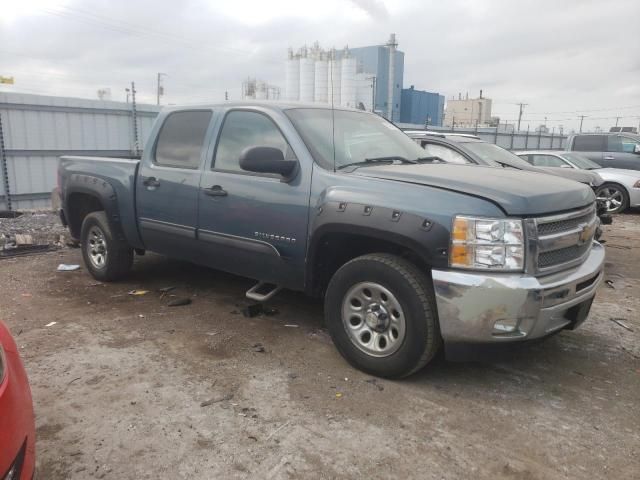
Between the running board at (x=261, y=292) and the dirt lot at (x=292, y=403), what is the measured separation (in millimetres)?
239

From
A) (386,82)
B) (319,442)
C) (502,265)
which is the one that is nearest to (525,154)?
(502,265)

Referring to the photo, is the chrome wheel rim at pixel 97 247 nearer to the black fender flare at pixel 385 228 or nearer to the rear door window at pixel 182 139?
the rear door window at pixel 182 139

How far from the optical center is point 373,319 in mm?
3480

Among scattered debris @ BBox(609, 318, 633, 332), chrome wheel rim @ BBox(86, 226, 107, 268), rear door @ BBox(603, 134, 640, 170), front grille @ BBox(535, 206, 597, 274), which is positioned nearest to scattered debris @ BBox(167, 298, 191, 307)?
chrome wheel rim @ BBox(86, 226, 107, 268)

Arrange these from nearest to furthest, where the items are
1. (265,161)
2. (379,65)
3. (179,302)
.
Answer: (265,161) → (179,302) → (379,65)

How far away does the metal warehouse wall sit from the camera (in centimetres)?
1034

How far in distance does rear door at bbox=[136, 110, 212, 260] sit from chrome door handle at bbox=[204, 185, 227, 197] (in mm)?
200

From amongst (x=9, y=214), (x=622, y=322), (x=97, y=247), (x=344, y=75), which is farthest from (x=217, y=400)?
(x=344, y=75)

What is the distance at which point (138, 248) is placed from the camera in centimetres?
542

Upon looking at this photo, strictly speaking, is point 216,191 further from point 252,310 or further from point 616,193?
point 616,193

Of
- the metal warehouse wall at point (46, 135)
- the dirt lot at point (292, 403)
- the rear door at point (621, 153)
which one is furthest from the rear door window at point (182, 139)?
the rear door at point (621, 153)

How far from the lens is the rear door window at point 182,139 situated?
466 centimetres

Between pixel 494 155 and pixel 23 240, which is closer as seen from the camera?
pixel 23 240

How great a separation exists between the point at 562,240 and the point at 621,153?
12058mm
